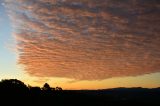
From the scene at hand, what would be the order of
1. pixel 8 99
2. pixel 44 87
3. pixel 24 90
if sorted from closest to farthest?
1. pixel 8 99
2. pixel 24 90
3. pixel 44 87

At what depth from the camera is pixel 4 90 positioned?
73688 mm

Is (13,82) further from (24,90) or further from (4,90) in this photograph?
(4,90)

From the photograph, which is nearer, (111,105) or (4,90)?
(4,90)

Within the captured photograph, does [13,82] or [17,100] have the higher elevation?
[13,82]

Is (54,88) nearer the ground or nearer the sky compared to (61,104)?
nearer the sky

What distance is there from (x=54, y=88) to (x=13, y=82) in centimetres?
3287

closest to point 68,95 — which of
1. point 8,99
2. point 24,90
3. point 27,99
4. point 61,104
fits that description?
point 61,104

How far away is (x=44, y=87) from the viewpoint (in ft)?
379

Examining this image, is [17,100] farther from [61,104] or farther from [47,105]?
[61,104]

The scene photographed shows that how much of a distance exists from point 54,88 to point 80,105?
2131 cm

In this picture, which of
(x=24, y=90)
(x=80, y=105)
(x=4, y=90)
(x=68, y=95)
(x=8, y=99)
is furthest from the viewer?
(x=68, y=95)

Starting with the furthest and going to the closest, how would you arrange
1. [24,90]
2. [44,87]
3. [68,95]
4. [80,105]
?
[44,87], [68,95], [80,105], [24,90]

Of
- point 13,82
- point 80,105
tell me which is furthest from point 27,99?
point 80,105

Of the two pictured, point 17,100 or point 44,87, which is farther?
point 44,87
